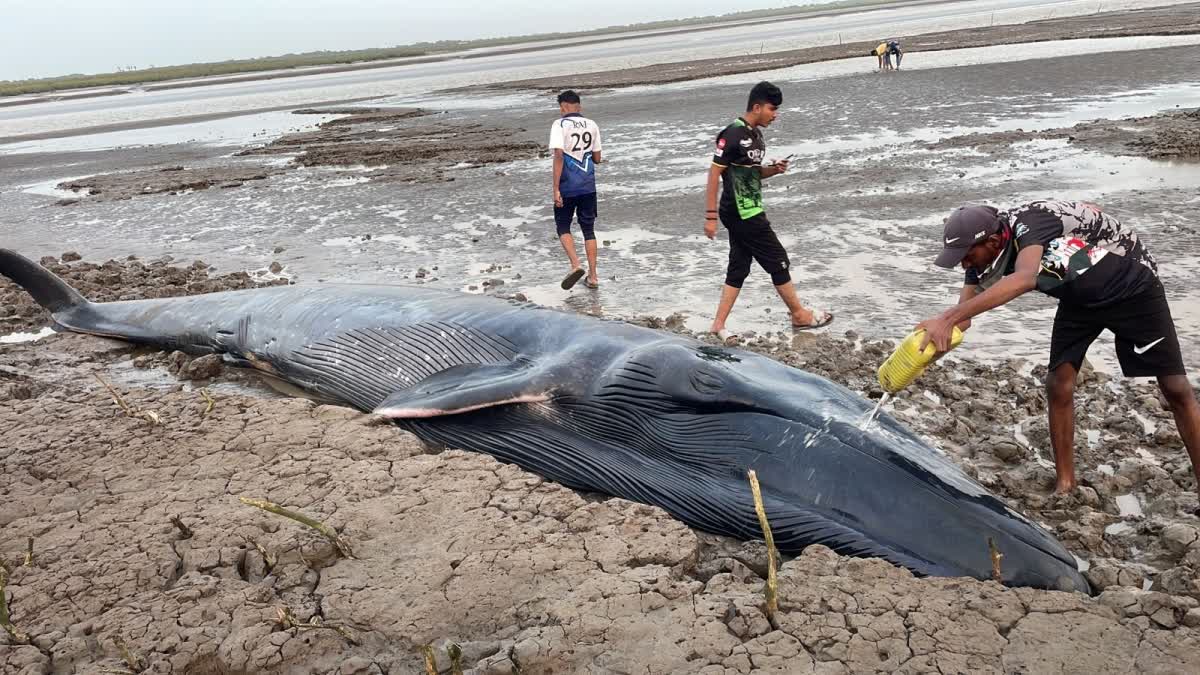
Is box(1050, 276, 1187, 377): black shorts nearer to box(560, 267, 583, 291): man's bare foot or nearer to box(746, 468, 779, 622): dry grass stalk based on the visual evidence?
box(746, 468, 779, 622): dry grass stalk

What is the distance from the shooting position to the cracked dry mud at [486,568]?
2.86m

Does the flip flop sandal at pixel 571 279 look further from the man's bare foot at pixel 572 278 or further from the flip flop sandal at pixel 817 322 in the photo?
the flip flop sandal at pixel 817 322

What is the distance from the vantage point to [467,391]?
178 inches

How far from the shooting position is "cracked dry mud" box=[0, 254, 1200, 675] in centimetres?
286

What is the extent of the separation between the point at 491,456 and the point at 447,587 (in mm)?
1200

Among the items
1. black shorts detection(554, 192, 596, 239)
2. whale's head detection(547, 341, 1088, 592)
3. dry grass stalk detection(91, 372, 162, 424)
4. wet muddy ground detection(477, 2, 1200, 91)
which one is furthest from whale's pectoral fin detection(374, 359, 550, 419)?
wet muddy ground detection(477, 2, 1200, 91)

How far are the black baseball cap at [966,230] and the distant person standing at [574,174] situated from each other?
4755mm

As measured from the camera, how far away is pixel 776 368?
4297 mm

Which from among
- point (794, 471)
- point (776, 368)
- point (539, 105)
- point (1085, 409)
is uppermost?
point (539, 105)

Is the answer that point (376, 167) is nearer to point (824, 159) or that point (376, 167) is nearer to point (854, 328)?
point (824, 159)

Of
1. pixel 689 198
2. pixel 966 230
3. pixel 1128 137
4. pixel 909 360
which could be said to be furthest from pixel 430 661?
pixel 1128 137

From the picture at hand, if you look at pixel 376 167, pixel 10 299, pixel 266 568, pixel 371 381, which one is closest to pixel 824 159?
pixel 376 167

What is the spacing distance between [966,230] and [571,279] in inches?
185

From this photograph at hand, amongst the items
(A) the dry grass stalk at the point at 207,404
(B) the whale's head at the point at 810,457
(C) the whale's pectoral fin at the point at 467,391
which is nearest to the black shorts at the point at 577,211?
(C) the whale's pectoral fin at the point at 467,391
